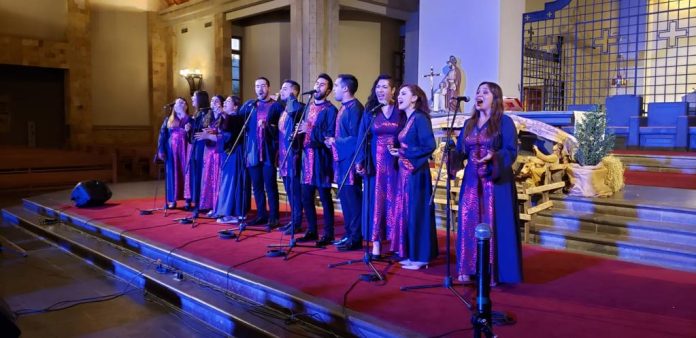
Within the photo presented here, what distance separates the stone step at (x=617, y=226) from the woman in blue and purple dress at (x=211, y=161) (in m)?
3.59

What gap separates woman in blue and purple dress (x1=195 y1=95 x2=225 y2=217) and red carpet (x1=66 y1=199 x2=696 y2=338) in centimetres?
138

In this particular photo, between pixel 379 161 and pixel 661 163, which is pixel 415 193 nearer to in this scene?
pixel 379 161

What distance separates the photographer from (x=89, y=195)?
7.73 m

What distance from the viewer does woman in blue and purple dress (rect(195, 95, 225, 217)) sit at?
248 inches

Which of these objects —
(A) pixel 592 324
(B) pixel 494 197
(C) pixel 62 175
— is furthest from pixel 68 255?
(C) pixel 62 175

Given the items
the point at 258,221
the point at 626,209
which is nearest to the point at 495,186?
the point at 626,209

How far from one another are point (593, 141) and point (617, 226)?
1.15 meters

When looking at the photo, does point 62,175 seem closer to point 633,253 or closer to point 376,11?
point 376,11

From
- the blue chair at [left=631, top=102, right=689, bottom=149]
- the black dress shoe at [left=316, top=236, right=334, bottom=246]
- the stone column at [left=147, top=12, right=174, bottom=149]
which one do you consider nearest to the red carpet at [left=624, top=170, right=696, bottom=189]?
the blue chair at [left=631, top=102, right=689, bottom=149]

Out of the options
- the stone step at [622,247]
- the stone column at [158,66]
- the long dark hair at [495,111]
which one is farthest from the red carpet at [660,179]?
the stone column at [158,66]

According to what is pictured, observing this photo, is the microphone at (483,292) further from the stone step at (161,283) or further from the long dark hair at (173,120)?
the long dark hair at (173,120)

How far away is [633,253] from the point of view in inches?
179

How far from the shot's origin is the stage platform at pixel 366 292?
304 cm

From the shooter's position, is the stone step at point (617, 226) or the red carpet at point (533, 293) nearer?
the red carpet at point (533, 293)
